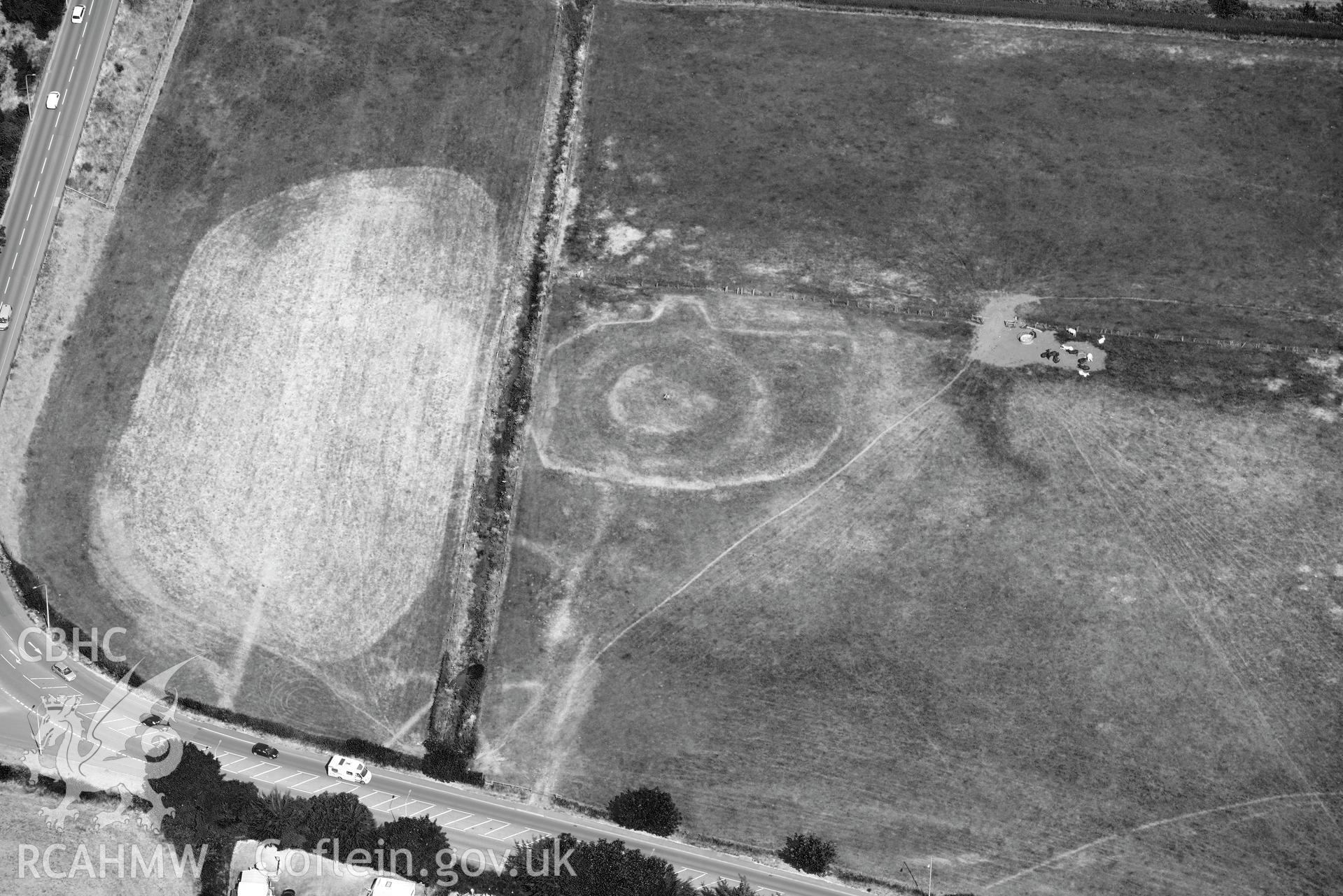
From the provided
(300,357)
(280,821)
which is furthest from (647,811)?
(300,357)

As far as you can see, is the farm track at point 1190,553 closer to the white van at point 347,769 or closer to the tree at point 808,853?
the tree at point 808,853

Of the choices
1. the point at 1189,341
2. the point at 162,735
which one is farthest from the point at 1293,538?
the point at 162,735

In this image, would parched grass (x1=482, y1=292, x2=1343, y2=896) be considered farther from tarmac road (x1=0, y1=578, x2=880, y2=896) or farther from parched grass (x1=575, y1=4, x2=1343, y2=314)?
parched grass (x1=575, y1=4, x2=1343, y2=314)

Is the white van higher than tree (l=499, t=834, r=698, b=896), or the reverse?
the white van

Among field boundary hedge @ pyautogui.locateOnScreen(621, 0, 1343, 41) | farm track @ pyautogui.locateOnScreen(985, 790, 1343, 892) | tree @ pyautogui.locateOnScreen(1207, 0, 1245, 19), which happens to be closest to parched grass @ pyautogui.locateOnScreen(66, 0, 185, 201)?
field boundary hedge @ pyautogui.locateOnScreen(621, 0, 1343, 41)

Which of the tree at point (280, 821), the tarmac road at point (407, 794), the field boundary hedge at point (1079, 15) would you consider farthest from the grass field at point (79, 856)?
the field boundary hedge at point (1079, 15)

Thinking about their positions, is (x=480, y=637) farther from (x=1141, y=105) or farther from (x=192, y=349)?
(x=1141, y=105)
